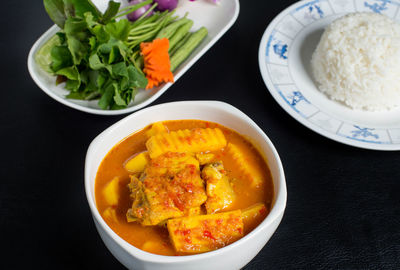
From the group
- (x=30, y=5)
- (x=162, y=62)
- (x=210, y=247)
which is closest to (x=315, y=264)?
(x=210, y=247)

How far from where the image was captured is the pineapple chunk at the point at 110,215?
1.22 meters

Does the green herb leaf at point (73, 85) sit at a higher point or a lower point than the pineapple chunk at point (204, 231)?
higher

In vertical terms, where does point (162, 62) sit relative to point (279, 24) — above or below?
above

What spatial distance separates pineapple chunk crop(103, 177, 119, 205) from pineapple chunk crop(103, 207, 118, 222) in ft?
0.11

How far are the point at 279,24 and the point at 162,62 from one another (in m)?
0.67

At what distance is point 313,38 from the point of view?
7.43ft

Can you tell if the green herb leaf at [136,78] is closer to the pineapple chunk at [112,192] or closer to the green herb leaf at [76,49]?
the green herb leaf at [76,49]

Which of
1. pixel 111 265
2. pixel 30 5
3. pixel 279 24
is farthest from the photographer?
pixel 30 5

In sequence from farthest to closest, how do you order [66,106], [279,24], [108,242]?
[279,24], [66,106], [108,242]

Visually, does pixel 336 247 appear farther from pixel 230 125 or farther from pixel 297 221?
pixel 230 125

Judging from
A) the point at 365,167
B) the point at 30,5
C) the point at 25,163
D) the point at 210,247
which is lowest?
the point at 365,167

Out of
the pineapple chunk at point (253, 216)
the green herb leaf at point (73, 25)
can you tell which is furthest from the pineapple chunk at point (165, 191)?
the green herb leaf at point (73, 25)

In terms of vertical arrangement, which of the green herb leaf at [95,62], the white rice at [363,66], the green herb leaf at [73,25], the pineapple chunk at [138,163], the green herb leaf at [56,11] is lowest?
the white rice at [363,66]

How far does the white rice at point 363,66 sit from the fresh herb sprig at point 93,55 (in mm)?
923
